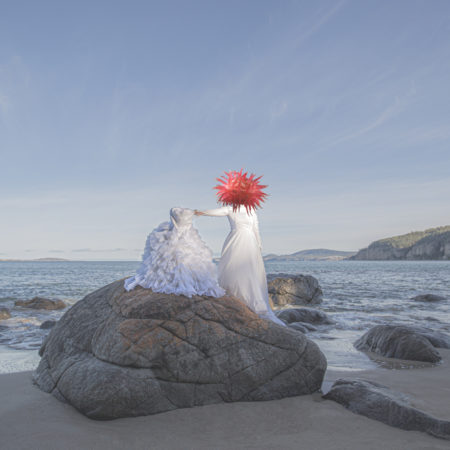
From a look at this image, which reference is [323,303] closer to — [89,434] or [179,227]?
[179,227]

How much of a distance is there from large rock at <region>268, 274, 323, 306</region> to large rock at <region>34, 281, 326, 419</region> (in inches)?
531

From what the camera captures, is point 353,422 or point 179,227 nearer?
point 353,422

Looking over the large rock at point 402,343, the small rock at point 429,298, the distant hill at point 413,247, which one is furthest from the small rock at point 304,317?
the distant hill at point 413,247

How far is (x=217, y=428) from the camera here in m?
3.86

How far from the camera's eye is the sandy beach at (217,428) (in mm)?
3457

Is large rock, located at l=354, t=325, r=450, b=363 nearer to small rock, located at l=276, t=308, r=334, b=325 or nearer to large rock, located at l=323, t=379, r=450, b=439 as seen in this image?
large rock, located at l=323, t=379, r=450, b=439

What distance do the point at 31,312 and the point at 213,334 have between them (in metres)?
13.1

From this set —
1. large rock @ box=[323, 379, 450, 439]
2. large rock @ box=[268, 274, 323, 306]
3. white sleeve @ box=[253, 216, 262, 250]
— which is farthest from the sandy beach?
large rock @ box=[268, 274, 323, 306]

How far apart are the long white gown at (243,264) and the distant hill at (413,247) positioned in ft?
475

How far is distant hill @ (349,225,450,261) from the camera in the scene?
13162 centimetres

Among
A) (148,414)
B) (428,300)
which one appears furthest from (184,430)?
(428,300)

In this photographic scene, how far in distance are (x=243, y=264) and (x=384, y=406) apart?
9.04 ft

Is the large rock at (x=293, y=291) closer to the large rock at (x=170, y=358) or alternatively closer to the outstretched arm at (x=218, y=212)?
the outstretched arm at (x=218, y=212)

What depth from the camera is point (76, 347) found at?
4.98 meters
